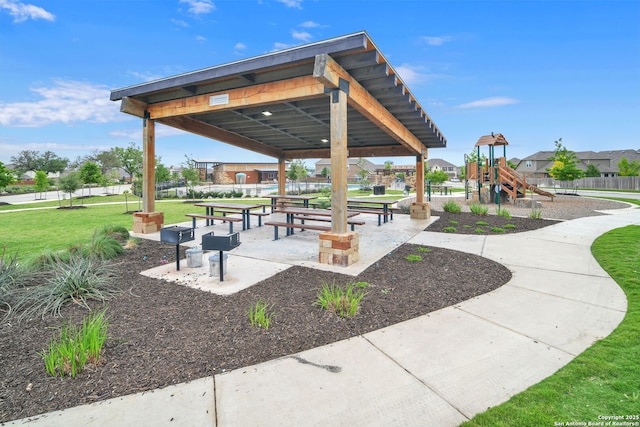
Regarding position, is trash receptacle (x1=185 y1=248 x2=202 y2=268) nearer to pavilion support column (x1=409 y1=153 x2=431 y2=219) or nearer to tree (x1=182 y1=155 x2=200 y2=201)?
pavilion support column (x1=409 y1=153 x2=431 y2=219)

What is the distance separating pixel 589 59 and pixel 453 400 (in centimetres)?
4822

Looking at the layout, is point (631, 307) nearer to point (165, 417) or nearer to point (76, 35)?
point (165, 417)

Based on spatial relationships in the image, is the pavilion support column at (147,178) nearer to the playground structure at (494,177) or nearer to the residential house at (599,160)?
the playground structure at (494,177)

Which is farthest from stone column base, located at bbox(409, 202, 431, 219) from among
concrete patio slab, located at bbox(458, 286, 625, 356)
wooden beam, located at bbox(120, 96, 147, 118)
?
wooden beam, located at bbox(120, 96, 147, 118)

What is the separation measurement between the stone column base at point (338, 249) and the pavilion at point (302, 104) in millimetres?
18

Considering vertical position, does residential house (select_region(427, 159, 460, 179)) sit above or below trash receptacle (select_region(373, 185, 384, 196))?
above

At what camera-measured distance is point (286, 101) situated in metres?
5.80

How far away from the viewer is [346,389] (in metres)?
2.15

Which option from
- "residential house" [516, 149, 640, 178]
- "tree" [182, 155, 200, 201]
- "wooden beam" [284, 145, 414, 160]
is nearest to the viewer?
"wooden beam" [284, 145, 414, 160]

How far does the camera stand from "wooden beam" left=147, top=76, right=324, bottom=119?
5512 mm

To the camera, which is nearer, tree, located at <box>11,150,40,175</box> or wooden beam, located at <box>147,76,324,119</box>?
wooden beam, located at <box>147,76,324,119</box>

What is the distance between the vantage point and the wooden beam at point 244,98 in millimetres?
5512

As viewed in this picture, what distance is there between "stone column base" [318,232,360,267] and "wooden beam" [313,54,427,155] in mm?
2573

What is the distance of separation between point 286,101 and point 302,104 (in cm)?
223
